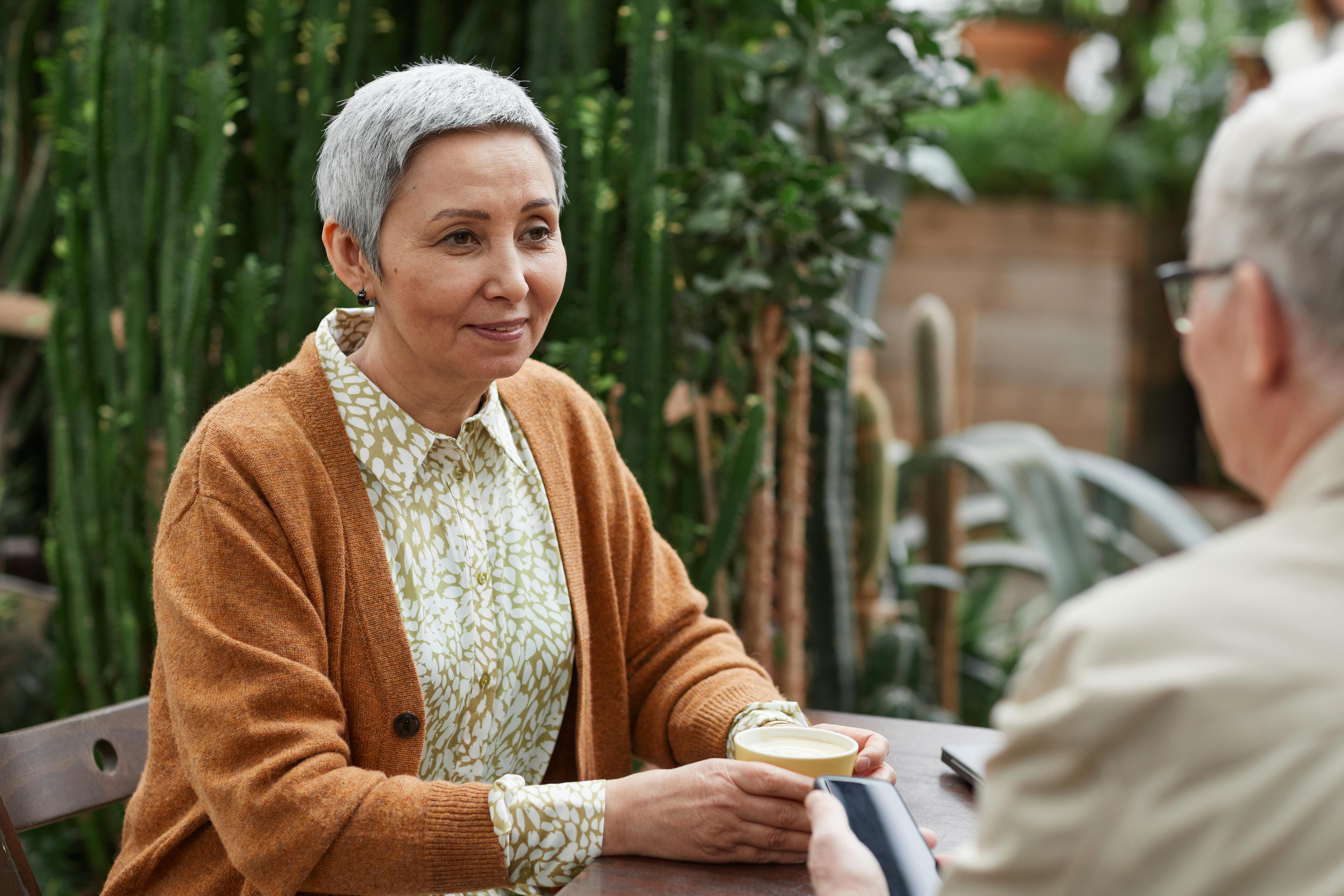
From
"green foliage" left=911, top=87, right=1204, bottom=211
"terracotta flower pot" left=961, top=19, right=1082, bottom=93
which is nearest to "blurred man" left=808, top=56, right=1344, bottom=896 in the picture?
"green foliage" left=911, top=87, right=1204, bottom=211

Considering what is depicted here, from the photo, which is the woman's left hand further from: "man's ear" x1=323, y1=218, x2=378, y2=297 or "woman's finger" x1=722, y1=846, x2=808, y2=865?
"man's ear" x1=323, y1=218, x2=378, y2=297

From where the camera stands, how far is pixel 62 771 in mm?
1507

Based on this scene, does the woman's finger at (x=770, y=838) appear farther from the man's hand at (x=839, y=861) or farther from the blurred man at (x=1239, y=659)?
the blurred man at (x=1239, y=659)

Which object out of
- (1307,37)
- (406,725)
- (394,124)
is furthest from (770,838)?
(1307,37)

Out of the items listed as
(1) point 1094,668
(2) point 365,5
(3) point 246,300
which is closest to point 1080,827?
(1) point 1094,668

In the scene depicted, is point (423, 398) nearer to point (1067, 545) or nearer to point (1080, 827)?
point (1080, 827)

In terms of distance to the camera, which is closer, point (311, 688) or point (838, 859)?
point (838, 859)

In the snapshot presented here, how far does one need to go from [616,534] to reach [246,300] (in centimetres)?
105

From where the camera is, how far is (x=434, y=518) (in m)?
1.47

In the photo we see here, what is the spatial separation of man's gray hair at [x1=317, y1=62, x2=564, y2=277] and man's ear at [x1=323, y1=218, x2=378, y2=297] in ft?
0.04

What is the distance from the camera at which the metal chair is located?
1.36 meters

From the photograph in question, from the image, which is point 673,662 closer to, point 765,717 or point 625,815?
point 765,717

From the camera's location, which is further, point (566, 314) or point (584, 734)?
point (566, 314)

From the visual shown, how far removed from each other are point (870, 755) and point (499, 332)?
62 centimetres
